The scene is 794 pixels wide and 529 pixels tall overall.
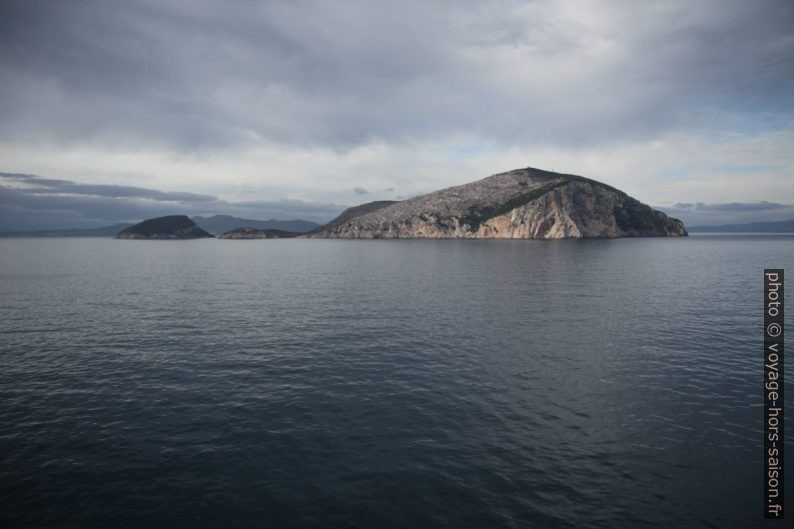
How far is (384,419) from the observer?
88.1 ft

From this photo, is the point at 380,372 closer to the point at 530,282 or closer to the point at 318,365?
the point at 318,365

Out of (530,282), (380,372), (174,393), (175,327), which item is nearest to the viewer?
(174,393)

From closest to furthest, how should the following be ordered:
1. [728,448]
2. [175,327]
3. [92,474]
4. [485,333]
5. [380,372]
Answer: [92,474] < [728,448] < [380,372] < [485,333] < [175,327]

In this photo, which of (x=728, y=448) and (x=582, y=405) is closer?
(x=728, y=448)

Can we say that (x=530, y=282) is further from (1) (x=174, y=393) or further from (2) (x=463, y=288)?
(1) (x=174, y=393)

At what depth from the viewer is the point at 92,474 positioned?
833 inches

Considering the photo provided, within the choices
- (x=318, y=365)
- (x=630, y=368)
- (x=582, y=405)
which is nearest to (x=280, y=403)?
(x=318, y=365)

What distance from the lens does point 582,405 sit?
28750 millimetres

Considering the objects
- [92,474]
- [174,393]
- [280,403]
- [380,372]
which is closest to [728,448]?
[380,372]

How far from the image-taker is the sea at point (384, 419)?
61.6 ft

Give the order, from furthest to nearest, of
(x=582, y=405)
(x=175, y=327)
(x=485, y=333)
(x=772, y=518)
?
(x=175, y=327) → (x=485, y=333) → (x=582, y=405) → (x=772, y=518)

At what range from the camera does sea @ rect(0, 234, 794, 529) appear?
61.6 feet

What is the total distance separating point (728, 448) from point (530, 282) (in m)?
66.9

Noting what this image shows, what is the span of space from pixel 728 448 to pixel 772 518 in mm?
5785
